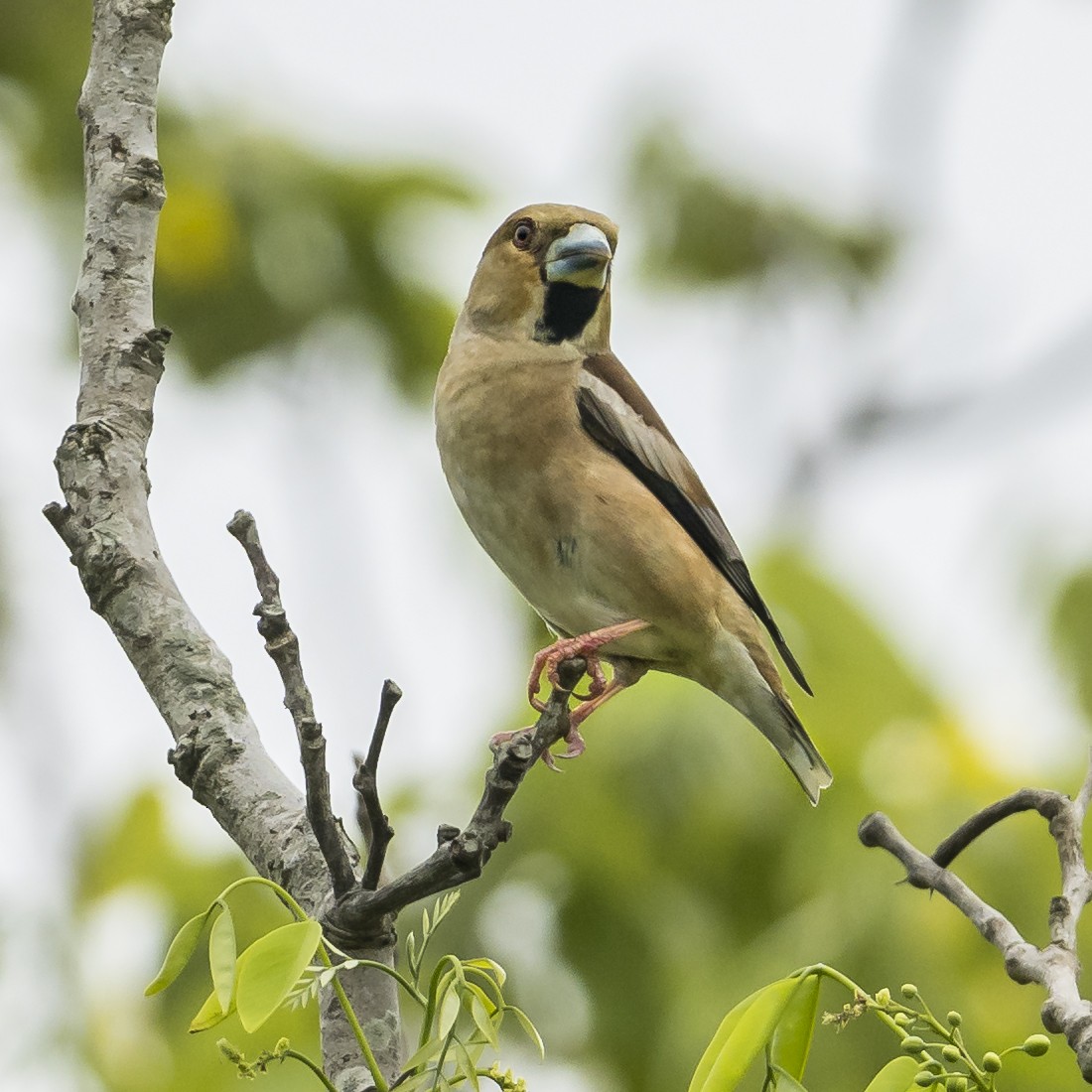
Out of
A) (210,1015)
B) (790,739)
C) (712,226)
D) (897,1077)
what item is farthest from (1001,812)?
(712,226)

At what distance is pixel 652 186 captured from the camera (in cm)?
1046

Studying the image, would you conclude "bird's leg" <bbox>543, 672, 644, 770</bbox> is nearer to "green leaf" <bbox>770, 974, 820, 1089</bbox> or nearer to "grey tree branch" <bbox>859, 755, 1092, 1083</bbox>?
Result: "grey tree branch" <bbox>859, 755, 1092, 1083</bbox>

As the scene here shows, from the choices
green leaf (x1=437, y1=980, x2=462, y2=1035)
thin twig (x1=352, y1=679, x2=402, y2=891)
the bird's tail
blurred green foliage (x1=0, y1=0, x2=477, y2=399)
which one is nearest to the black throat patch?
the bird's tail

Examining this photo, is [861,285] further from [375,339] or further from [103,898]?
[103,898]

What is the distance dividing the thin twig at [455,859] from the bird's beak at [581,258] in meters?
2.07

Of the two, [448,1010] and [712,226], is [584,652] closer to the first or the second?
[448,1010]

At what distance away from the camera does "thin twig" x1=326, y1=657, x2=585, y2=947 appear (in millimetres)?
2205

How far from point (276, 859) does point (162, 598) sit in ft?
1.65

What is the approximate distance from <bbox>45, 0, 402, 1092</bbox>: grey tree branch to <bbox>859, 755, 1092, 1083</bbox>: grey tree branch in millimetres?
809

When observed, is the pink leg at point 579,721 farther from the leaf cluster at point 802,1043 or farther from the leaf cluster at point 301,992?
the leaf cluster at point 802,1043

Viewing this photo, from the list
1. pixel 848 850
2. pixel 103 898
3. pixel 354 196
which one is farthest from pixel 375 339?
pixel 848 850

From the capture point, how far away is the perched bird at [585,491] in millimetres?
3949

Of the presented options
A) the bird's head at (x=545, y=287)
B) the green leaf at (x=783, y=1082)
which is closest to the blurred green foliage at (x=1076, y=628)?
the bird's head at (x=545, y=287)

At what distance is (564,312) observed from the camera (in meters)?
4.37
